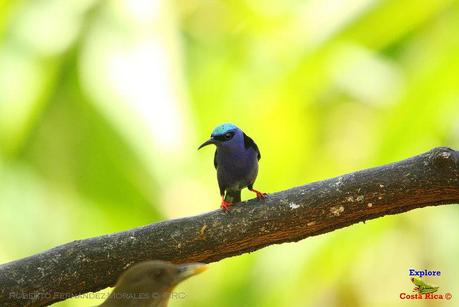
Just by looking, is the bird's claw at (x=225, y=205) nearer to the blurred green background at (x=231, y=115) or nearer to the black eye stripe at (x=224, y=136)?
the black eye stripe at (x=224, y=136)

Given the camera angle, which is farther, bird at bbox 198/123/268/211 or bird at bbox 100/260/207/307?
bird at bbox 198/123/268/211

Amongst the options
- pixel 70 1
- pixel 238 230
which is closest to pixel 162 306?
pixel 238 230

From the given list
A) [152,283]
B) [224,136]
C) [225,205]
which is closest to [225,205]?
[225,205]

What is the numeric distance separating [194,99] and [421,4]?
6.51 ft

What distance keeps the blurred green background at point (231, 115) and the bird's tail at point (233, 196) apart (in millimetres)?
2155

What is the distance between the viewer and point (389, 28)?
7.06m

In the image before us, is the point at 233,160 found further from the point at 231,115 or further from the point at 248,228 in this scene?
the point at 231,115

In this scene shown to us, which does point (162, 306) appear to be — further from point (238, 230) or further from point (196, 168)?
point (196, 168)

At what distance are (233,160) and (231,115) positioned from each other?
329cm

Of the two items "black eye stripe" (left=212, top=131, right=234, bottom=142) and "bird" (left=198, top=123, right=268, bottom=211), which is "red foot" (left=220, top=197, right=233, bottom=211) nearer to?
"bird" (left=198, top=123, right=268, bottom=211)

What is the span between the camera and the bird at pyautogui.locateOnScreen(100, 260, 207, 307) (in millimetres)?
3225

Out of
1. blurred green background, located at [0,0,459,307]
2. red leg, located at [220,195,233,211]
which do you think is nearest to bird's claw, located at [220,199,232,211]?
red leg, located at [220,195,233,211]

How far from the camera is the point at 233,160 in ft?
15.0

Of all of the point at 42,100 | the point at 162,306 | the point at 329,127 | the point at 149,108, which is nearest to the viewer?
the point at 162,306
